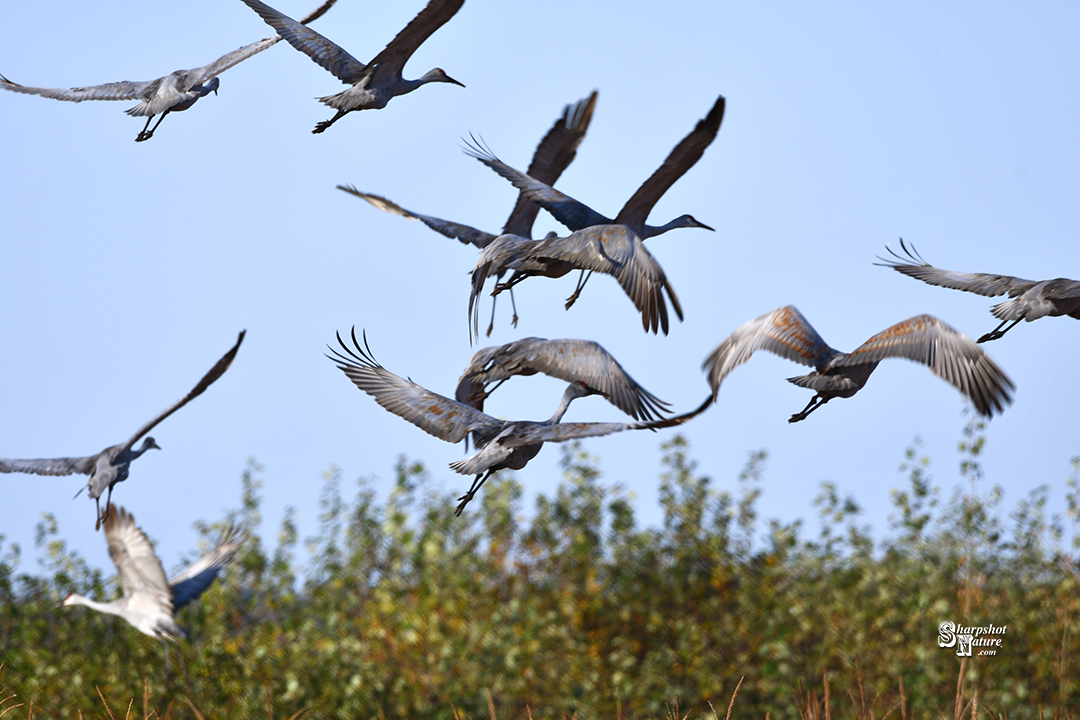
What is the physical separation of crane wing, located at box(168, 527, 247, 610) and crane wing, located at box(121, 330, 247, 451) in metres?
3.08

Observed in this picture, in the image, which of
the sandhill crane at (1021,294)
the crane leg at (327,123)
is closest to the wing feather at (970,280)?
the sandhill crane at (1021,294)

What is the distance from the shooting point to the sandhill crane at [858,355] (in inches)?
271

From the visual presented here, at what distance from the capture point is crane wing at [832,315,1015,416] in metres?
6.82

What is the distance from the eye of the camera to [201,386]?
8.89 m

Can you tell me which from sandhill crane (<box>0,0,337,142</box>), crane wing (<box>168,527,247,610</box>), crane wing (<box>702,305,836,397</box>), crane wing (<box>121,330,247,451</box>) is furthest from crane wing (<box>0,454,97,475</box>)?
crane wing (<box>702,305,836,397</box>)

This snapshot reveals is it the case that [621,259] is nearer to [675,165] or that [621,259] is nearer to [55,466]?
[675,165]

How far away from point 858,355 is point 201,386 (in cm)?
469

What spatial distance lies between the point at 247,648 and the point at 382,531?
8.23ft

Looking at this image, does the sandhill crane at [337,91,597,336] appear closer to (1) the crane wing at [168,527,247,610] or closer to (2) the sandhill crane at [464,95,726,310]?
(2) the sandhill crane at [464,95,726,310]

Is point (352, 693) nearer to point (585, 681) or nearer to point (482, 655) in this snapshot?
point (482, 655)

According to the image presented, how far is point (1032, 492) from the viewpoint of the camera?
53.0 feet

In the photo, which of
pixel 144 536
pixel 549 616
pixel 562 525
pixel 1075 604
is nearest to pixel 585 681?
pixel 549 616

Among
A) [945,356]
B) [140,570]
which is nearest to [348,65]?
[945,356]

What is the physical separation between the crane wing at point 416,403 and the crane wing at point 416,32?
7.46 ft
